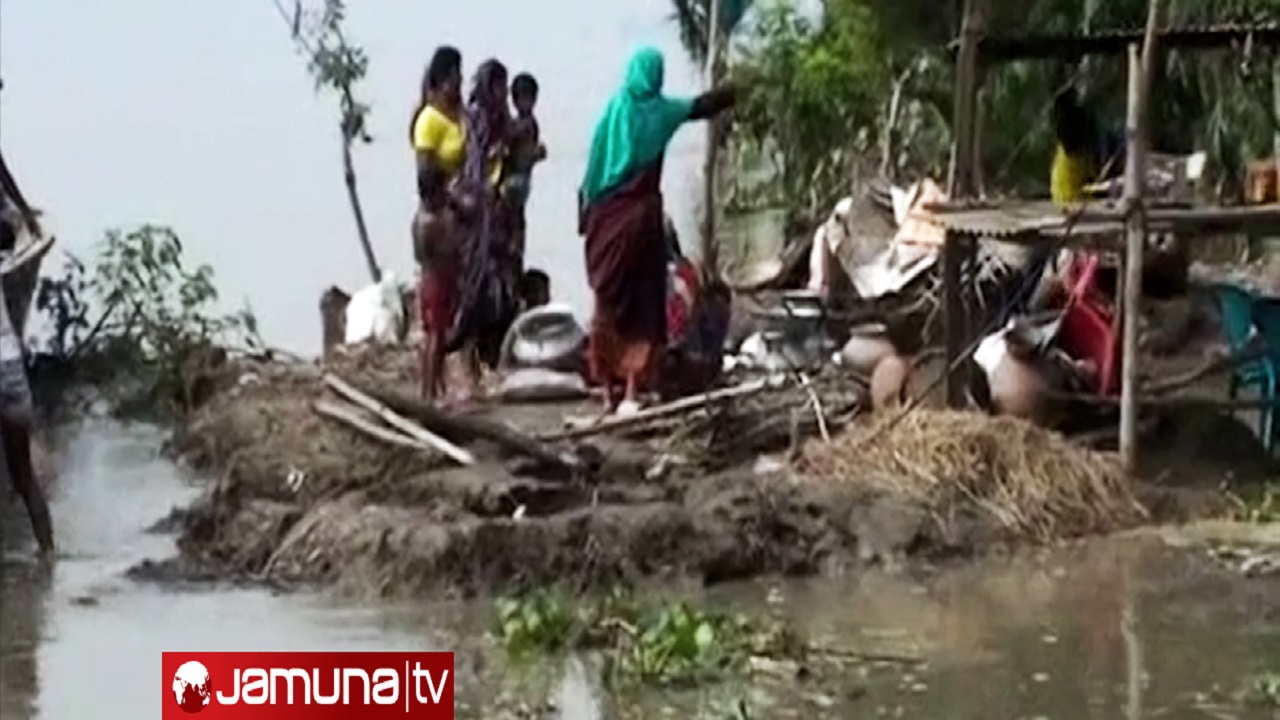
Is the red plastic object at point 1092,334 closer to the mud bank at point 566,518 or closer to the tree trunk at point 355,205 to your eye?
the mud bank at point 566,518

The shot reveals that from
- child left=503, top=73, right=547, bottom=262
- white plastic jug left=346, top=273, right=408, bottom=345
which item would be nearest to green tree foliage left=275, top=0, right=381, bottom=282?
white plastic jug left=346, top=273, right=408, bottom=345

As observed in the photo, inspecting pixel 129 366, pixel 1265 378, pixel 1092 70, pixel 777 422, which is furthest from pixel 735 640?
pixel 1092 70

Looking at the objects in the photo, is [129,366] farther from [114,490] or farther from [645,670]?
[645,670]

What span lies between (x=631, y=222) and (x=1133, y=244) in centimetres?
230

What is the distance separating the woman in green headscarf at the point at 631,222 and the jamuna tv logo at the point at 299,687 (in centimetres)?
563

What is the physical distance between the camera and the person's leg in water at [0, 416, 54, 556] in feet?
36.9

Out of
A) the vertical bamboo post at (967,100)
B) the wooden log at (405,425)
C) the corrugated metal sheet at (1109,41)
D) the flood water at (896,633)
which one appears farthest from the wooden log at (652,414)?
the corrugated metal sheet at (1109,41)

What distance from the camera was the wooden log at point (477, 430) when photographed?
37.0 ft

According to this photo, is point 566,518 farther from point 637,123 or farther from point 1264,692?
point 1264,692

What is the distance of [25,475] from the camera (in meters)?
11.3

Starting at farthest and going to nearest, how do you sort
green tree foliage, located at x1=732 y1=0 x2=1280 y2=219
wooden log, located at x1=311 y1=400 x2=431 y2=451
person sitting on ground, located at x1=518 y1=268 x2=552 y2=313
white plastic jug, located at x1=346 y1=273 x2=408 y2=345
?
green tree foliage, located at x1=732 y1=0 x2=1280 y2=219 < white plastic jug, located at x1=346 y1=273 x2=408 y2=345 < person sitting on ground, located at x1=518 y1=268 x2=552 y2=313 < wooden log, located at x1=311 y1=400 x2=431 y2=451

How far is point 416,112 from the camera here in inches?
555

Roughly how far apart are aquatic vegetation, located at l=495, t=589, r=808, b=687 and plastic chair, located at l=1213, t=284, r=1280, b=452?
12.2ft

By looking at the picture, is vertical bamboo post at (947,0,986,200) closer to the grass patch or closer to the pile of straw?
the pile of straw
